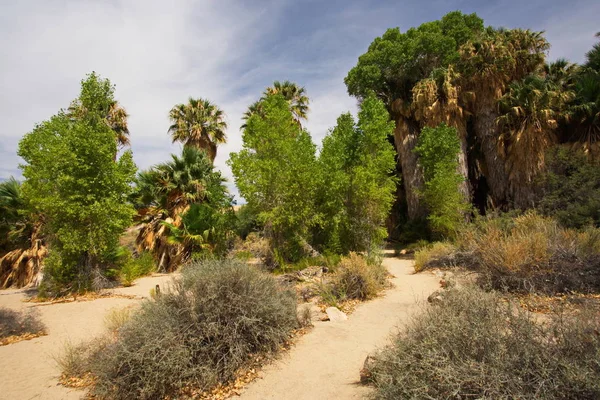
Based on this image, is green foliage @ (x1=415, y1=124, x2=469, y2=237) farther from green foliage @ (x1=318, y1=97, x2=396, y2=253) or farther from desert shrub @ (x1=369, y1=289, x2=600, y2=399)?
desert shrub @ (x1=369, y1=289, x2=600, y2=399)

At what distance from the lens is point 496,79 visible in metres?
19.7

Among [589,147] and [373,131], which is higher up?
[373,131]

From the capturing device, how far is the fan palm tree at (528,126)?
1722 centimetres

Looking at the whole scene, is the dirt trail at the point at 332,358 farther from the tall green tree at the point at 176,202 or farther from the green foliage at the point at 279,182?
the tall green tree at the point at 176,202

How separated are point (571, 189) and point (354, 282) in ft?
40.1

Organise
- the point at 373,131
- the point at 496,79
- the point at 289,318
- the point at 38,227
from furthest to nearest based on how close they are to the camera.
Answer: the point at 496,79
the point at 38,227
the point at 373,131
the point at 289,318

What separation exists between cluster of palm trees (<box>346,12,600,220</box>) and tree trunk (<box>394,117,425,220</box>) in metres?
0.07

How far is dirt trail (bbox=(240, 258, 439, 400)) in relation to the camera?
429 cm

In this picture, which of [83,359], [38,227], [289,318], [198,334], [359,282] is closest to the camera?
[198,334]

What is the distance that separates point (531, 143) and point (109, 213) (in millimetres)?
20733

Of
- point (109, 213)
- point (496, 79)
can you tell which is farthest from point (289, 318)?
point (496, 79)

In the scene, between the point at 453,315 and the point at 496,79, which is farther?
the point at 496,79

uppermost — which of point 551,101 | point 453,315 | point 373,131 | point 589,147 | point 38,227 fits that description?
point 551,101

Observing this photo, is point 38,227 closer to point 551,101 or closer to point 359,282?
point 359,282
